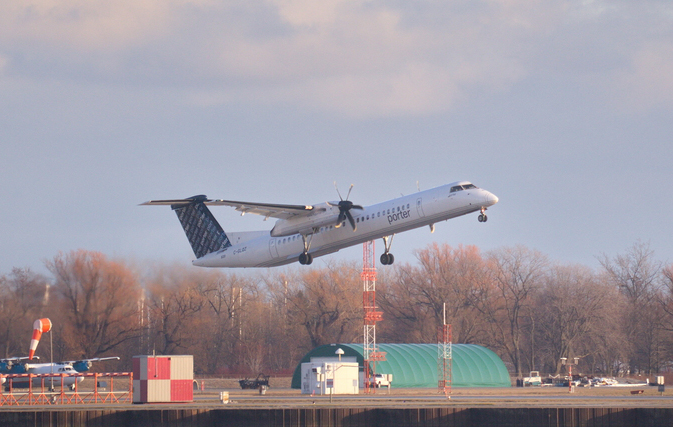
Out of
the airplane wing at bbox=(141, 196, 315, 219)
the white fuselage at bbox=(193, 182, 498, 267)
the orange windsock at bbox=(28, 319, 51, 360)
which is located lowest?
the orange windsock at bbox=(28, 319, 51, 360)

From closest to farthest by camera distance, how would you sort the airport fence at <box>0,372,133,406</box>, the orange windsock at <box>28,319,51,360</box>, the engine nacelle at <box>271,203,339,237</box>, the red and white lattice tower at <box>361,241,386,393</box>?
the engine nacelle at <box>271,203,339,237</box> → the airport fence at <box>0,372,133,406</box> → the orange windsock at <box>28,319,51,360</box> → the red and white lattice tower at <box>361,241,386,393</box>

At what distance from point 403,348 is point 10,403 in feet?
119

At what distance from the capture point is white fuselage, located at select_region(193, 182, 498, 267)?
39906 millimetres

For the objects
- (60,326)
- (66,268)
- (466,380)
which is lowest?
(466,380)

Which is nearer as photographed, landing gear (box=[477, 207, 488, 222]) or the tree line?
landing gear (box=[477, 207, 488, 222])

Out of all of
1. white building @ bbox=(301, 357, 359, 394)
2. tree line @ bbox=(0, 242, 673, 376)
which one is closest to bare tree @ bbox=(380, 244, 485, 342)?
tree line @ bbox=(0, 242, 673, 376)

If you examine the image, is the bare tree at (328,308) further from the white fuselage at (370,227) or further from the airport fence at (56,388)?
the white fuselage at (370,227)

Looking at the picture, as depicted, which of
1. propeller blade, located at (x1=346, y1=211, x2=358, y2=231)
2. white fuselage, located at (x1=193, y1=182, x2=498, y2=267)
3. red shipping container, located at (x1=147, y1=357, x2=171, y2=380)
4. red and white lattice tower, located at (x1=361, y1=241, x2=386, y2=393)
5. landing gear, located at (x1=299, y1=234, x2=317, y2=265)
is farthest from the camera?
red and white lattice tower, located at (x1=361, y1=241, x2=386, y2=393)

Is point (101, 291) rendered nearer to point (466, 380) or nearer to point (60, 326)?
point (60, 326)

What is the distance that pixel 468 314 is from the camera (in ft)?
305

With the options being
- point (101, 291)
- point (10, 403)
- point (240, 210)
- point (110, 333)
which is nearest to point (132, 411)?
point (10, 403)

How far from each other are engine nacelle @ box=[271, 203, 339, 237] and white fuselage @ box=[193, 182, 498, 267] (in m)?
0.44

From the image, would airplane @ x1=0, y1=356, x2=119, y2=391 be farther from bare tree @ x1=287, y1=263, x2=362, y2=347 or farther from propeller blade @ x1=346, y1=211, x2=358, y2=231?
bare tree @ x1=287, y1=263, x2=362, y2=347

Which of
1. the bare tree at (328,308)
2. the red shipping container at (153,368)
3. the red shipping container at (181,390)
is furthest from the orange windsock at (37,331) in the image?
the bare tree at (328,308)
